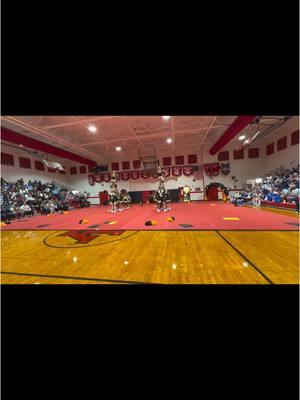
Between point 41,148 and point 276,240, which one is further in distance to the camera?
point 41,148

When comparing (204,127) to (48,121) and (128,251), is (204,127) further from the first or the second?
(128,251)

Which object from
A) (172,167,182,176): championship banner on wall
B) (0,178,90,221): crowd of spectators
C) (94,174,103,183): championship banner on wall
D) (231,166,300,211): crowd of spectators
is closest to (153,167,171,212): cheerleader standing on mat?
(231,166,300,211): crowd of spectators

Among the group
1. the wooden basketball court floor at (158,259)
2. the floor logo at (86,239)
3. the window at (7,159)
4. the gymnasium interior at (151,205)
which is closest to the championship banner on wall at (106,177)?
the gymnasium interior at (151,205)

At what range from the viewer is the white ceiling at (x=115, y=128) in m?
7.40

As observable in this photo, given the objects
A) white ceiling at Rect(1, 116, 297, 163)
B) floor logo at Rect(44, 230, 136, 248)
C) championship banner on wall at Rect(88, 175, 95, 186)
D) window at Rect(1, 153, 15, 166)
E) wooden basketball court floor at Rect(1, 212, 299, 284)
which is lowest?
wooden basketball court floor at Rect(1, 212, 299, 284)

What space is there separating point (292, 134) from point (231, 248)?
10714mm

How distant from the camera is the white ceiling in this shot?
7405 millimetres

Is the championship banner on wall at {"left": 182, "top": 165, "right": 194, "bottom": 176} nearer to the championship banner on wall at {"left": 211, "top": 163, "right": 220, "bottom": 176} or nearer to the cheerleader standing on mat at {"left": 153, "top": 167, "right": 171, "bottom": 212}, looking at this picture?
the championship banner on wall at {"left": 211, "top": 163, "right": 220, "bottom": 176}

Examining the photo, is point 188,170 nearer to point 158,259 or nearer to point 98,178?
point 98,178

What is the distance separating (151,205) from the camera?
38.4 ft

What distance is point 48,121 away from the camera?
24.3 ft

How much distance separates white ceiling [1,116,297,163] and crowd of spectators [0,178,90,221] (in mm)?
3256

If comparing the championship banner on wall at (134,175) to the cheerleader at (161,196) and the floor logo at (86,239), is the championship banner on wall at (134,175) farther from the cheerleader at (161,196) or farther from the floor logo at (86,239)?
the floor logo at (86,239)

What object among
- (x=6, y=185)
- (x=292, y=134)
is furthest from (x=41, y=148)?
(x=292, y=134)
